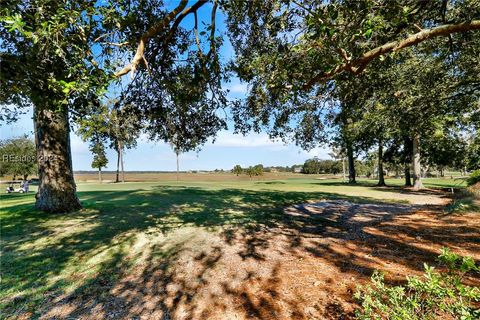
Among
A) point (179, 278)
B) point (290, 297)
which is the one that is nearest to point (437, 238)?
point (290, 297)

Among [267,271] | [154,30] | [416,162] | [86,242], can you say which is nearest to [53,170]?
[86,242]

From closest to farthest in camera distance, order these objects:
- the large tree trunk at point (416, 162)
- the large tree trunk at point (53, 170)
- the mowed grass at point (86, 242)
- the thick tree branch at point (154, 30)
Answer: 1. the mowed grass at point (86, 242)
2. the thick tree branch at point (154, 30)
3. the large tree trunk at point (53, 170)
4. the large tree trunk at point (416, 162)

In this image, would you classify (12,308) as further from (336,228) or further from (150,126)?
(336,228)

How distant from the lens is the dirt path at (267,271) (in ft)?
13.3

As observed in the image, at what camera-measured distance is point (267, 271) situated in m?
5.25

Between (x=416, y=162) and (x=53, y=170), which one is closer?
(x=53, y=170)

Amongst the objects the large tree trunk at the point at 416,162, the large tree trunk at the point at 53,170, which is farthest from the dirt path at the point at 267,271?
the large tree trunk at the point at 416,162

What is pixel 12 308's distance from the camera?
4.26 metres

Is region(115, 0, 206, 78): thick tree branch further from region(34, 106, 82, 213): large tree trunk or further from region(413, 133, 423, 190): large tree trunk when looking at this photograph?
region(413, 133, 423, 190): large tree trunk

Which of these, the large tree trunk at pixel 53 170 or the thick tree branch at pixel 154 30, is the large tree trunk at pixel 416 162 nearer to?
the thick tree branch at pixel 154 30

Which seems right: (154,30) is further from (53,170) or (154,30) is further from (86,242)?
(53,170)

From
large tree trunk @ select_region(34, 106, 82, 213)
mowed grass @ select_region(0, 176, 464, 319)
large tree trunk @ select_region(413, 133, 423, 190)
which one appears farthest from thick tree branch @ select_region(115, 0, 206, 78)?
large tree trunk @ select_region(413, 133, 423, 190)

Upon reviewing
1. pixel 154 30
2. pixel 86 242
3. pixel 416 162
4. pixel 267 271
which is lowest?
pixel 267 271

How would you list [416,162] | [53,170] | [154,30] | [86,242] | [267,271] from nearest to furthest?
1. [267,271]
2. [154,30]
3. [86,242]
4. [53,170]
5. [416,162]
